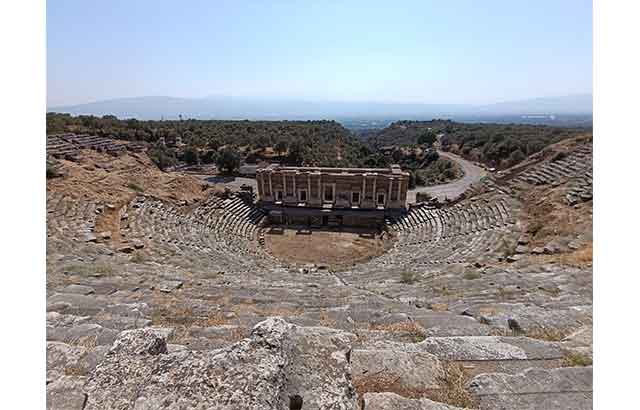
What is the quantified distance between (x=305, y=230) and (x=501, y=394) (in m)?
23.2

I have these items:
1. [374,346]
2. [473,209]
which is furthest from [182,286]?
[473,209]

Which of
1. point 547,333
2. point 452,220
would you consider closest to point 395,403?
point 547,333

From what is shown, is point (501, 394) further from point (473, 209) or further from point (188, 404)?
point (473, 209)

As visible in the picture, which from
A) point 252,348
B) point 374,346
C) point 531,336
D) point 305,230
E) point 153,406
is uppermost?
point 252,348

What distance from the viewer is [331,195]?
92.6ft

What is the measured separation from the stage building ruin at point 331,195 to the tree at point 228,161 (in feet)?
37.9

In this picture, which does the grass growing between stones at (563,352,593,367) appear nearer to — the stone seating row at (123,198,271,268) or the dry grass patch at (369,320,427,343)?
the dry grass patch at (369,320,427,343)

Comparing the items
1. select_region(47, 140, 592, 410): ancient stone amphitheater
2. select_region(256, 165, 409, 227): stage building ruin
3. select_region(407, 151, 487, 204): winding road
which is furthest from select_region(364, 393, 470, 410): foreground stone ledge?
select_region(407, 151, 487, 204): winding road

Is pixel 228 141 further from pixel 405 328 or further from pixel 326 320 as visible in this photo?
pixel 405 328

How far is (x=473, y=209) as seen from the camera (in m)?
21.9

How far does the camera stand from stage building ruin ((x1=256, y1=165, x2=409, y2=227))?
26734 mm

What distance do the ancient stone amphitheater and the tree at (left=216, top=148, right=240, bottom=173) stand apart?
83.1 feet

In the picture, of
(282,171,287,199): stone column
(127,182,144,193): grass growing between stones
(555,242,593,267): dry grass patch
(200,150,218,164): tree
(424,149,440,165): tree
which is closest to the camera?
(555,242,593,267): dry grass patch

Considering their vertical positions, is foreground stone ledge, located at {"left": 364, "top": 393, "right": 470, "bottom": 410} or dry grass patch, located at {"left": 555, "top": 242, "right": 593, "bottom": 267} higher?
foreground stone ledge, located at {"left": 364, "top": 393, "right": 470, "bottom": 410}
